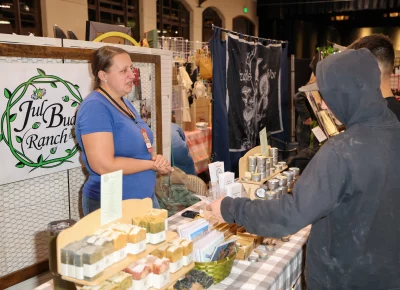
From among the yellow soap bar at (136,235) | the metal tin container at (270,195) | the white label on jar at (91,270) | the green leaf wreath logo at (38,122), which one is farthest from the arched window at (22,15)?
the white label on jar at (91,270)

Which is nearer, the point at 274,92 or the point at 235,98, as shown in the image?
the point at 235,98

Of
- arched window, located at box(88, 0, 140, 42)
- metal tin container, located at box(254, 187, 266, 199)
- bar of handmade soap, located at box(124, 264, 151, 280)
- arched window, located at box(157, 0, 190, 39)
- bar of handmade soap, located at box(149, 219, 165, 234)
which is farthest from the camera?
arched window, located at box(157, 0, 190, 39)

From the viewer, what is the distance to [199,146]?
5.09m

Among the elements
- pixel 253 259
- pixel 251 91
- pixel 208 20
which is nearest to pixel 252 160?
pixel 253 259

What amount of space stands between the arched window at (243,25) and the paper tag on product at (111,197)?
29.6 ft

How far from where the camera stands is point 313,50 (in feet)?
39.5

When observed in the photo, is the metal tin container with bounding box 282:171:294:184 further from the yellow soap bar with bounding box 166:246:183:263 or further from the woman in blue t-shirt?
the yellow soap bar with bounding box 166:246:183:263

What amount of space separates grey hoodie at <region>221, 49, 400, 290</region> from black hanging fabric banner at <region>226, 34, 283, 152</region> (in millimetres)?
3009

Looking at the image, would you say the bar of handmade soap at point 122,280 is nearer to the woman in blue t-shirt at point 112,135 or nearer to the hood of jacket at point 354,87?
the woman in blue t-shirt at point 112,135

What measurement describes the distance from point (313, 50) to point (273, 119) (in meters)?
7.27

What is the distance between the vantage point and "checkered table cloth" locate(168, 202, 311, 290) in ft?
4.99

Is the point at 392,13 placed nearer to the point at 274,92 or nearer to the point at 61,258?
the point at 274,92

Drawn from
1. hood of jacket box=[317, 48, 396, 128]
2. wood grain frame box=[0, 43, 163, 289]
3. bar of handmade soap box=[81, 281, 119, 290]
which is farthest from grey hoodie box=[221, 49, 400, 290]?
wood grain frame box=[0, 43, 163, 289]

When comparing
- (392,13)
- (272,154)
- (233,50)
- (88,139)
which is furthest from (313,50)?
(88,139)
